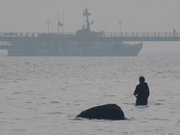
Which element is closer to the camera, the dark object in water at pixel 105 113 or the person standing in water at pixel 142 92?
the dark object in water at pixel 105 113

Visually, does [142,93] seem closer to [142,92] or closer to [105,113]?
[142,92]

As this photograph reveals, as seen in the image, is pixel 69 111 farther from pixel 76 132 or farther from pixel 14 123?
pixel 76 132

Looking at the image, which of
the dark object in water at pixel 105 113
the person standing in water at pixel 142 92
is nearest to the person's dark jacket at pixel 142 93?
the person standing in water at pixel 142 92

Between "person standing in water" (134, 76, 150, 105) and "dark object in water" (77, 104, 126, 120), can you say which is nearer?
"dark object in water" (77, 104, 126, 120)

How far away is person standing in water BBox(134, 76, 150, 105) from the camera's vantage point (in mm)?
41688

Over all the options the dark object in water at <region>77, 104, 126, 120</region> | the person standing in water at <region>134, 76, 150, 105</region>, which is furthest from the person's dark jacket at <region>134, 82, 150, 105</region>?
the dark object in water at <region>77, 104, 126, 120</region>

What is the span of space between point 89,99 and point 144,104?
9526 millimetres

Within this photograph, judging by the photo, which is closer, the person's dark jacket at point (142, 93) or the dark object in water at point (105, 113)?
the dark object in water at point (105, 113)

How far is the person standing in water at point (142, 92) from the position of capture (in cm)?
4169

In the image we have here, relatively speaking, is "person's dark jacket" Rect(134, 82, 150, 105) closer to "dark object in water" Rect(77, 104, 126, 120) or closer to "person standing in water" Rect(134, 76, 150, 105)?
"person standing in water" Rect(134, 76, 150, 105)

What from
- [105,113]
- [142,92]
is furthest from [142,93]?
[105,113]

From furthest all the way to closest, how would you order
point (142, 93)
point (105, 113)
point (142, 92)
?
1. point (142, 93)
2. point (142, 92)
3. point (105, 113)

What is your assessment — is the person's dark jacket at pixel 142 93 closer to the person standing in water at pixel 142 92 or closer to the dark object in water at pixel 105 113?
the person standing in water at pixel 142 92

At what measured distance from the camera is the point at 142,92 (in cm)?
4197
